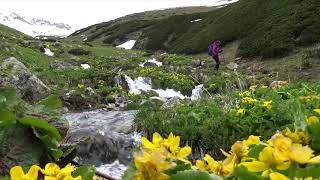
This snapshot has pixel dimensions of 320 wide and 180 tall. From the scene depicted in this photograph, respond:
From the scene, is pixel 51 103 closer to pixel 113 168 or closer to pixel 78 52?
pixel 113 168

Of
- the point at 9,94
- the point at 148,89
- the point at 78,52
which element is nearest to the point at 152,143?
the point at 9,94

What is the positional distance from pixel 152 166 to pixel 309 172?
12.0 inches

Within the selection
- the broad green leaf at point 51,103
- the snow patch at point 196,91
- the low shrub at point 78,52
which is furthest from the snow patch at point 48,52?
the broad green leaf at point 51,103

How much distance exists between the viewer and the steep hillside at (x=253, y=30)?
27531 mm

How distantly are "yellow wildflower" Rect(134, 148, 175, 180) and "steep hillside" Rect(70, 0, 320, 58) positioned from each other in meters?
26.0

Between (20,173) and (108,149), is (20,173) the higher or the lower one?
the higher one

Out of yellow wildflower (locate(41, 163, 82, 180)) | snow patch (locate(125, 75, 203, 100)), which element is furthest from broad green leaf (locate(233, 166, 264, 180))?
snow patch (locate(125, 75, 203, 100))

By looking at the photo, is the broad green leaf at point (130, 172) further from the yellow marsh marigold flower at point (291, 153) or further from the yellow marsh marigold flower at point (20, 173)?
the yellow marsh marigold flower at point (291, 153)

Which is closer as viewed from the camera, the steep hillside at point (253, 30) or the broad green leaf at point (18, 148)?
the broad green leaf at point (18, 148)

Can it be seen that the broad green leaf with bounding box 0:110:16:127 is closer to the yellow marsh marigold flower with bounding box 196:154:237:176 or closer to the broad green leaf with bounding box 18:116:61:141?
the broad green leaf with bounding box 18:116:61:141

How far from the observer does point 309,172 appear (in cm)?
108

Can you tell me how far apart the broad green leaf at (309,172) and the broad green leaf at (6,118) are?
130cm

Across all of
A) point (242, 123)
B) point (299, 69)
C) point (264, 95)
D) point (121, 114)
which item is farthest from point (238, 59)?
point (242, 123)

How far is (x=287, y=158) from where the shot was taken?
42.1 inches
